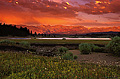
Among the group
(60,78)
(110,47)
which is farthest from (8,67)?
(110,47)

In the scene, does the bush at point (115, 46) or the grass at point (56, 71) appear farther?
the bush at point (115, 46)

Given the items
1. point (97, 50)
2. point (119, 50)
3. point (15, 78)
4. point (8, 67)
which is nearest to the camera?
point (15, 78)

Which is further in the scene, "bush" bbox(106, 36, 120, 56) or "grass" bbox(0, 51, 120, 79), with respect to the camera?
"bush" bbox(106, 36, 120, 56)

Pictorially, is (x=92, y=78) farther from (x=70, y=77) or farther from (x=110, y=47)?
(x=110, y=47)

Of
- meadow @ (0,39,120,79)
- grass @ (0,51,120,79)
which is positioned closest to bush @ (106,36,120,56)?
meadow @ (0,39,120,79)

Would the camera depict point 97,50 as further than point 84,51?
Yes

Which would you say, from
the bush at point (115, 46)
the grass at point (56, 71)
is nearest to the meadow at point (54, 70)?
the grass at point (56, 71)

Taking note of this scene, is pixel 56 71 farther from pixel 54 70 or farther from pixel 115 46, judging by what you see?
pixel 115 46

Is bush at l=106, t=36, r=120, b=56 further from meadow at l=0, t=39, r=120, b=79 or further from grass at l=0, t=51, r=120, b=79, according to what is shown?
grass at l=0, t=51, r=120, b=79

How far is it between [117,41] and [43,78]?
38.9 feet

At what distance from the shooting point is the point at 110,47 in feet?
46.0

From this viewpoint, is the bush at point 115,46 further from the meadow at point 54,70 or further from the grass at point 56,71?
the grass at point 56,71

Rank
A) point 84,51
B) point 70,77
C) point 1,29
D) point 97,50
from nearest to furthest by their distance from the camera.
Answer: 1. point 70,77
2. point 84,51
3. point 97,50
4. point 1,29

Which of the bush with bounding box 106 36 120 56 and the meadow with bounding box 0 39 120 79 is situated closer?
the meadow with bounding box 0 39 120 79
